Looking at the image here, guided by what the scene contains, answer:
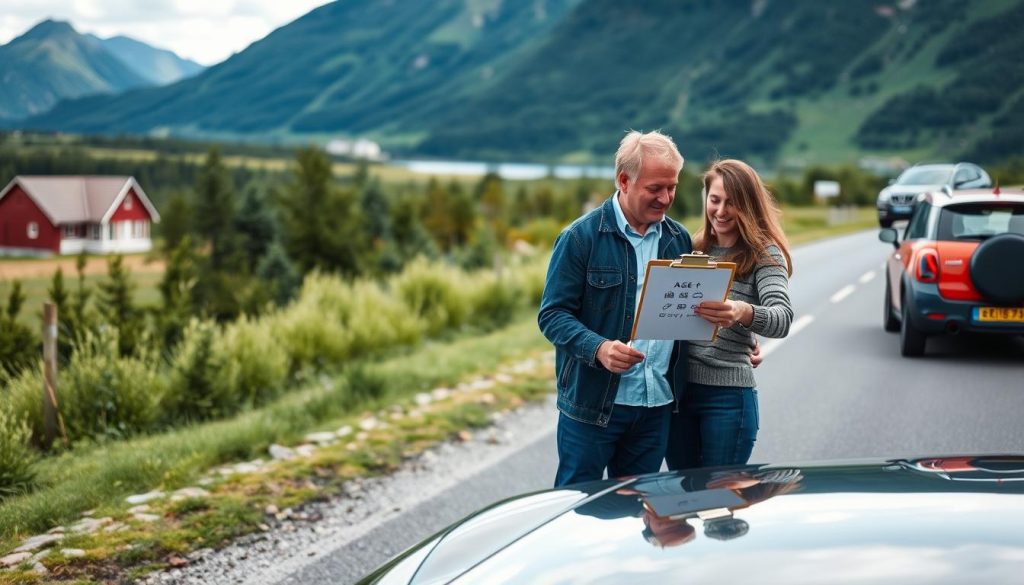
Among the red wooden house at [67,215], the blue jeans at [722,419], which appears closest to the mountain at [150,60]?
the red wooden house at [67,215]

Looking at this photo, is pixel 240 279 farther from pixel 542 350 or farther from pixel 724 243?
pixel 724 243

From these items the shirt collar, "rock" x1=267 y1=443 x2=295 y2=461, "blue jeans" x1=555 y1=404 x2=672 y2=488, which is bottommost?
"rock" x1=267 y1=443 x2=295 y2=461

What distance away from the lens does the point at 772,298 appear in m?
3.84

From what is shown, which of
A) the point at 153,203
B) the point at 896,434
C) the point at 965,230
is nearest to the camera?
the point at 896,434

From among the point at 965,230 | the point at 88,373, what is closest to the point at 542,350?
the point at 965,230

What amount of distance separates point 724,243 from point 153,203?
54.5ft

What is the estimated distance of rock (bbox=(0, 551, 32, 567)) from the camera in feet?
16.1

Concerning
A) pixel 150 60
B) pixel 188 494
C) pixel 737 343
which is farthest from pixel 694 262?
pixel 150 60

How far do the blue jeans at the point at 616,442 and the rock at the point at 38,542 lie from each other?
2.80 m

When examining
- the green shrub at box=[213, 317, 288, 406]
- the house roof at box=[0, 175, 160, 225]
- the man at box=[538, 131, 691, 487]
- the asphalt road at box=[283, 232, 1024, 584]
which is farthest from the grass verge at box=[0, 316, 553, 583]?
the house roof at box=[0, 175, 160, 225]

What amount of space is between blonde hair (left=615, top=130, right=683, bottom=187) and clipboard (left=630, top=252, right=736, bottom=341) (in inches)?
14.0

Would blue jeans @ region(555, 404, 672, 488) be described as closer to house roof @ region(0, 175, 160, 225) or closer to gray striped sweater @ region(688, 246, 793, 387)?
gray striped sweater @ region(688, 246, 793, 387)

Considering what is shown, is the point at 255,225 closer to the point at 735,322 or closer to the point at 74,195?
the point at 74,195

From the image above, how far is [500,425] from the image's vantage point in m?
8.66
